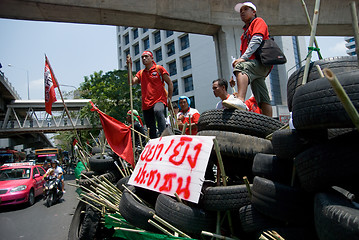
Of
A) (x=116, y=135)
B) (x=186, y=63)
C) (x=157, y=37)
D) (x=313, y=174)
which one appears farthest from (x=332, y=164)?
(x=157, y=37)

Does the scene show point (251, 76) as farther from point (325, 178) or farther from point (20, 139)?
point (20, 139)

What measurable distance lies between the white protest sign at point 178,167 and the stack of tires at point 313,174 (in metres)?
0.41

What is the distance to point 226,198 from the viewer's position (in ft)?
6.36

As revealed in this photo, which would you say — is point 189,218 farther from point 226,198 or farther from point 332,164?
point 332,164

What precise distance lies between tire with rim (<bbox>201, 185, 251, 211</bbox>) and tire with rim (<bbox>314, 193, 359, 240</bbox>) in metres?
0.62

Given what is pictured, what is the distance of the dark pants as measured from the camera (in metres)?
4.61

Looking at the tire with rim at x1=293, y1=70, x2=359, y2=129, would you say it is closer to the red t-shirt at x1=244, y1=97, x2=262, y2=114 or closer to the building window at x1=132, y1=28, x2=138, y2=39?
the red t-shirt at x1=244, y1=97, x2=262, y2=114

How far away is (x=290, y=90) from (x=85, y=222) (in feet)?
9.88

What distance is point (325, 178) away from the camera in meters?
1.42

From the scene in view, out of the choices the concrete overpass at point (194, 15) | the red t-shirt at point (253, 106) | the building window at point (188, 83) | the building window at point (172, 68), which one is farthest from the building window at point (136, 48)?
the red t-shirt at point (253, 106)

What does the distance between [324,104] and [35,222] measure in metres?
7.88

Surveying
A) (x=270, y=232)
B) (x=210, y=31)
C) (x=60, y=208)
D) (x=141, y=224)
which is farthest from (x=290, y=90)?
(x=60, y=208)

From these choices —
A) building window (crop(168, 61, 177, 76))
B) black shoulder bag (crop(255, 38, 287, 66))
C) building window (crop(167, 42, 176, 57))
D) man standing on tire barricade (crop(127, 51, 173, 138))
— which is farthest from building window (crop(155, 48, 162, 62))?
black shoulder bag (crop(255, 38, 287, 66))

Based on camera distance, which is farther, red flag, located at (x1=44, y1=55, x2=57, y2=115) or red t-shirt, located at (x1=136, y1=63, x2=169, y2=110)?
red flag, located at (x1=44, y1=55, x2=57, y2=115)
